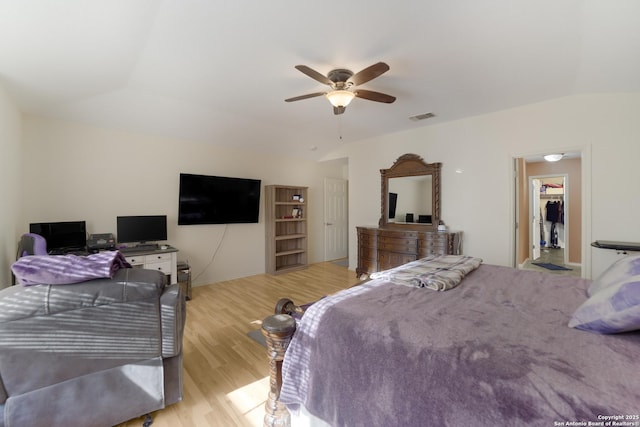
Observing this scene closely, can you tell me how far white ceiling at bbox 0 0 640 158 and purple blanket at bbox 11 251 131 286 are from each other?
59.0 inches

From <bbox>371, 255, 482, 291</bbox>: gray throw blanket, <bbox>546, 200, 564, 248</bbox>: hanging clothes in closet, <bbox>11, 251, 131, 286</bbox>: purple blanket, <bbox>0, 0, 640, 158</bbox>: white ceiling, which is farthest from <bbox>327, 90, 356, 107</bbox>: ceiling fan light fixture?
<bbox>546, 200, 564, 248</bbox>: hanging clothes in closet

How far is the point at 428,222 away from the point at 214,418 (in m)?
3.86

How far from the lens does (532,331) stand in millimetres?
1180

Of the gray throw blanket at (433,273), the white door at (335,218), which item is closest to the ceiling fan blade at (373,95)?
the gray throw blanket at (433,273)

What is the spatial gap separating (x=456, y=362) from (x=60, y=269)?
6.45 feet

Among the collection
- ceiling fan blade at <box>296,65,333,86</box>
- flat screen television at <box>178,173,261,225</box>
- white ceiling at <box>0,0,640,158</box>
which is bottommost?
flat screen television at <box>178,173,261,225</box>

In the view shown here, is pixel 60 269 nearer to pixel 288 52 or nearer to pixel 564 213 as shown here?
pixel 288 52

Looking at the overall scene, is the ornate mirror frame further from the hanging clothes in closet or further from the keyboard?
the hanging clothes in closet

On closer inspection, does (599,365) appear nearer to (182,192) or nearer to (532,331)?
(532,331)

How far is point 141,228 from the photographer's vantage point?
3812 millimetres

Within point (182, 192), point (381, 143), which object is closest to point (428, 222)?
point (381, 143)

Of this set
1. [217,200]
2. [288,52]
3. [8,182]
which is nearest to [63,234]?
[8,182]

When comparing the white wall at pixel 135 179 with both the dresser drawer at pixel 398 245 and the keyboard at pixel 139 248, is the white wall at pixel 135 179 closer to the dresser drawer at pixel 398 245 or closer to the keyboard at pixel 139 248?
the keyboard at pixel 139 248

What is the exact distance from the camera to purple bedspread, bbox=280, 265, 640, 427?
2.73 feet
